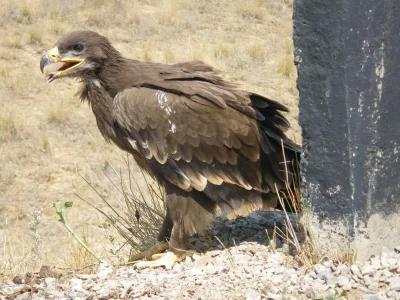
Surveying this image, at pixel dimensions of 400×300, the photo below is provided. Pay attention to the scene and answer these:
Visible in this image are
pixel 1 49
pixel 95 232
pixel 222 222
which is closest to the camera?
pixel 222 222

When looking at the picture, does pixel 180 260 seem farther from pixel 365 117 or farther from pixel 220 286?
pixel 365 117

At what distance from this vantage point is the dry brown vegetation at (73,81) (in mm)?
12977

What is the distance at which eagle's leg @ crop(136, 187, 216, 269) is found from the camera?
5633mm

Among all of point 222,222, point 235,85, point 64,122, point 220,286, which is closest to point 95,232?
point 64,122

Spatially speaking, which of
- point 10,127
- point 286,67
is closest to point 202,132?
point 10,127

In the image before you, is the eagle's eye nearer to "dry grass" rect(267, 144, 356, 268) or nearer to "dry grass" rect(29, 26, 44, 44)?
"dry grass" rect(267, 144, 356, 268)

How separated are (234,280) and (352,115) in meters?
1.32

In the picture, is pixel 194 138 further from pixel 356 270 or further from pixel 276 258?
pixel 356 270

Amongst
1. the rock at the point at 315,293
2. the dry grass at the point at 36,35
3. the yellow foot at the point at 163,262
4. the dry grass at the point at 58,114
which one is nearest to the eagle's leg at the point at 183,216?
the yellow foot at the point at 163,262

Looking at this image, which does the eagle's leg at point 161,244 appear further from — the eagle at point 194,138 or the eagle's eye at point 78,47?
the eagle's eye at point 78,47

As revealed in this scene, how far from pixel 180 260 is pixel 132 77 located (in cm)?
144

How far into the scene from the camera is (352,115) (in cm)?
459

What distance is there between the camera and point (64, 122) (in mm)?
14695

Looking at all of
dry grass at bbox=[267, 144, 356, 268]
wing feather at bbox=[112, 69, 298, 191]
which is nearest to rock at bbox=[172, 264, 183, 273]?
wing feather at bbox=[112, 69, 298, 191]
